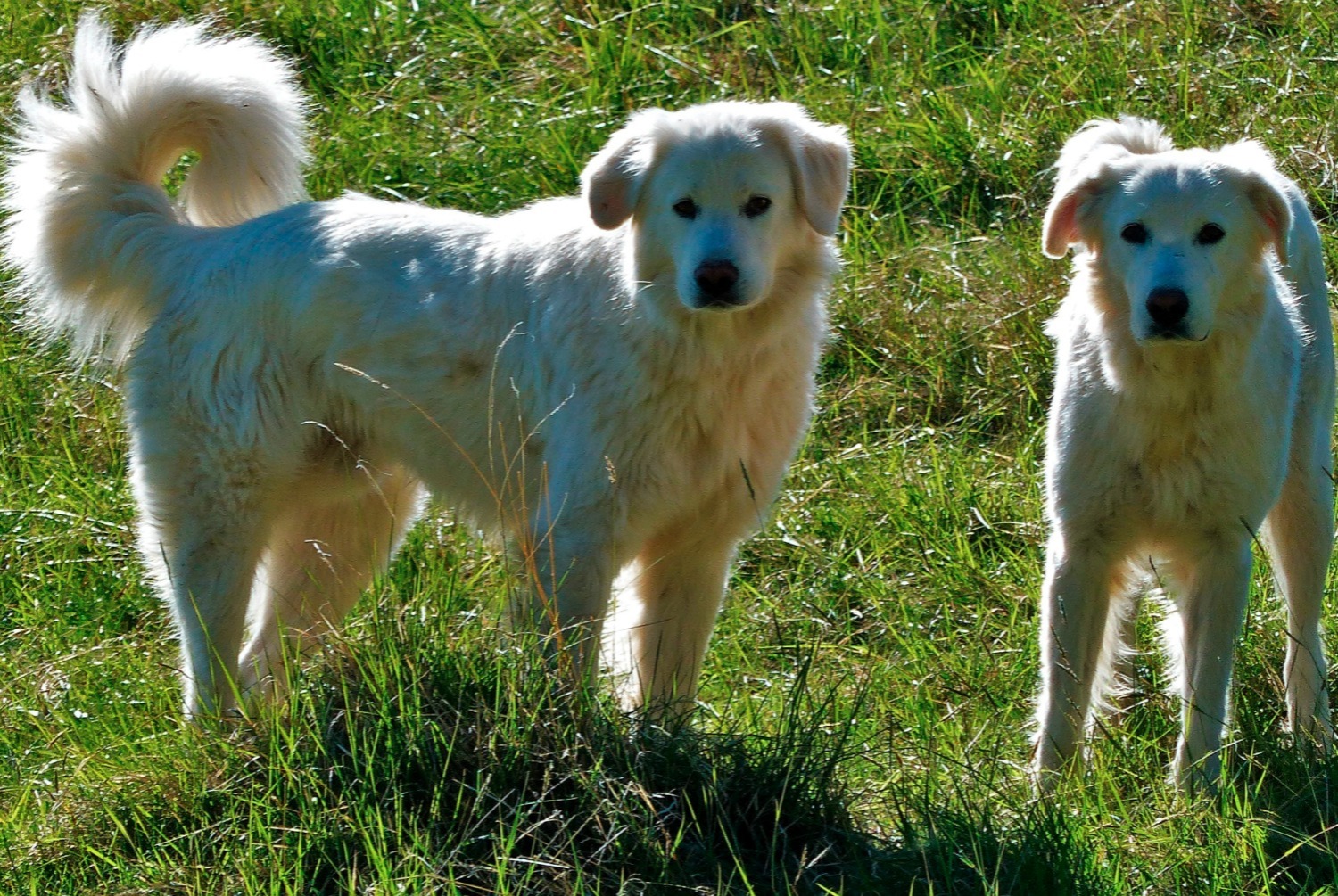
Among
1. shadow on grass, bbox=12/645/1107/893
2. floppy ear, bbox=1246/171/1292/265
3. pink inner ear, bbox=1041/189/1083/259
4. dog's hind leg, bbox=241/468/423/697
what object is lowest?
dog's hind leg, bbox=241/468/423/697

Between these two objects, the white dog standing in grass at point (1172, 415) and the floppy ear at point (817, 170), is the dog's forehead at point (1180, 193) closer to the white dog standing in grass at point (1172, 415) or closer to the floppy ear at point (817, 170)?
the white dog standing in grass at point (1172, 415)

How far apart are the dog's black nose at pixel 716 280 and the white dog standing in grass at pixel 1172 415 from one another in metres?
0.98

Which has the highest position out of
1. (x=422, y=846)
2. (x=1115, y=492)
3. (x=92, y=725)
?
(x=1115, y=492)

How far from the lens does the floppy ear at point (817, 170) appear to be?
4195 millimetres

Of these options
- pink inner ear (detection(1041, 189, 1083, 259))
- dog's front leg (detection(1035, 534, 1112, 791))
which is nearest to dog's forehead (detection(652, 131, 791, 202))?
pink inner ear (detection(1041, 189, 1083, 259))

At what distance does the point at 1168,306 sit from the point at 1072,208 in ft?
1.68

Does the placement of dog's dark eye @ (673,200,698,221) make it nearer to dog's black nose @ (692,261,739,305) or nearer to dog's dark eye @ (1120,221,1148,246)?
dog's black nose @ (692,261,739,305)

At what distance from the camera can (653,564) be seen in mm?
4414

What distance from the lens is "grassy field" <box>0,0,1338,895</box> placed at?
133 inches

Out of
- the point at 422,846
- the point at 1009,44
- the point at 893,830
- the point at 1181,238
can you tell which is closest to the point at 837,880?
the point at 893,830

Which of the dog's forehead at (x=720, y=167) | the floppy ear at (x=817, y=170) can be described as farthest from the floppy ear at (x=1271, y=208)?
the dog's forehead at (x=720, y=167)

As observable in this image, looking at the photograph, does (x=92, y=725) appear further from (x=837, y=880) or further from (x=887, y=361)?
(x=887, y=361)

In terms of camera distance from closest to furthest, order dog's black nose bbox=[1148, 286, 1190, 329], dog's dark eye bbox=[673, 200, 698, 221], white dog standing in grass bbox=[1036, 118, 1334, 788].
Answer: dog's black nose bbox=[1148, 286, 1190, 329]
white dog standing in grass bbox=[1036, 118, 1334, 788]
dog's dark eye bbox=[673, 200, 698, 221]

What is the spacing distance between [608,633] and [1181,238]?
6.43ft
